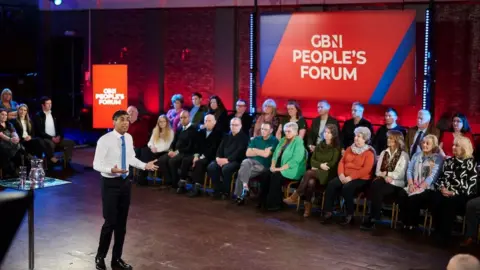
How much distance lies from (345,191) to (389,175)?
58 cm

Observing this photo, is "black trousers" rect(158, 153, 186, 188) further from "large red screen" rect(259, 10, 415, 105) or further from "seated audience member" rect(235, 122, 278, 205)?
"large red screen" rect(259, 10, 415, 105)

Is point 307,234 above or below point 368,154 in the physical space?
below

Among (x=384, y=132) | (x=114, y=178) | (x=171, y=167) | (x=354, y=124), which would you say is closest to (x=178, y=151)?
(x=171, y=167)

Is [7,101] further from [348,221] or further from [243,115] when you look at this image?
[348,221]

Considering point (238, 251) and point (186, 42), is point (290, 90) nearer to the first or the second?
point (186, 42)

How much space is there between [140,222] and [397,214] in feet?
10.5

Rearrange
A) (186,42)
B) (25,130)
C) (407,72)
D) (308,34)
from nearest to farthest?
(407,72)
(308,34)
(25,130)
(186,42)

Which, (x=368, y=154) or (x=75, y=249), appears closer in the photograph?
(x=75, y=249)

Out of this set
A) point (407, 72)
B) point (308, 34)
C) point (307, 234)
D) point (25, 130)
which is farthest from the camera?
point (25, 130)

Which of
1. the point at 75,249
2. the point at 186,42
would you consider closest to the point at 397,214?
the point at 75,249

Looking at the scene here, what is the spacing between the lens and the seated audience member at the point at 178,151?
1102cm

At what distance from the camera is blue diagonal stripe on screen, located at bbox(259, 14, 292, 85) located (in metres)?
11.6

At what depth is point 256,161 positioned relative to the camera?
1017 cm

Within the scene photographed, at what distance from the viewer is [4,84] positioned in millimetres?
14328
